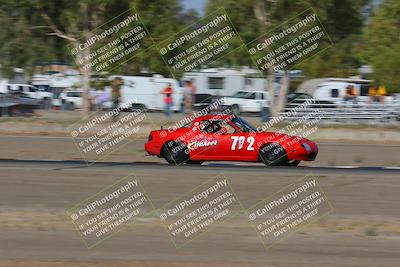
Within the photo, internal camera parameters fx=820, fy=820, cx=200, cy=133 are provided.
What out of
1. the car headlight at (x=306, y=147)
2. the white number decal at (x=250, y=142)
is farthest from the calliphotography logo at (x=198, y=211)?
the car headlight at (x=306, y=147)

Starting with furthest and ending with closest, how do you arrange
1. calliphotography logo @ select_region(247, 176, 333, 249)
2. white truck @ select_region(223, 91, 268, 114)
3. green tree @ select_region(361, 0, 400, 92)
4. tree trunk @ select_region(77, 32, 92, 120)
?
1. green tree @ select_region(361, 0, 400, 92)
2. white truck @ select_region(223, 91, 268, 114)
3. tree trunk @ select_region(77, 32, 92, 120)
4. calliphotography logo @ select_region(247, 176, 333, 249)

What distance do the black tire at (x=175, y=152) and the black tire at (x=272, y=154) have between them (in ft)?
5.60

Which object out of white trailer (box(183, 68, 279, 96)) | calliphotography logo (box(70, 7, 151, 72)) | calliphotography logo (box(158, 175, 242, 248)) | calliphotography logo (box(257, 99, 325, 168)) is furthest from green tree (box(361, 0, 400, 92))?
calliphotography logo (box(158, 175, 242, 248))

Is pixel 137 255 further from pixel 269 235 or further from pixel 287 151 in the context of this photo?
pixel 287 151

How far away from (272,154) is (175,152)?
2176mm

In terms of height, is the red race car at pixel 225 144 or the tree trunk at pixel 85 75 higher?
the tree trunk at pixel 85 75

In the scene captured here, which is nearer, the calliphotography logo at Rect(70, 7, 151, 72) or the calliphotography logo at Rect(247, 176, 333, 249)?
the calliphotography logo at Rect(247, 176, 333, 249)

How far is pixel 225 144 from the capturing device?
18.3 m

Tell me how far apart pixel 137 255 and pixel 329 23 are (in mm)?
22913

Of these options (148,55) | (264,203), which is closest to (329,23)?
(148,55)

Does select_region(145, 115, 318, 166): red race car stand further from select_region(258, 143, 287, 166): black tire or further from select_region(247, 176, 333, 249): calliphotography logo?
select_region(247, 176, 333, 249): calliphotography logo

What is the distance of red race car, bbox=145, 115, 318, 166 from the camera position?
710 inches

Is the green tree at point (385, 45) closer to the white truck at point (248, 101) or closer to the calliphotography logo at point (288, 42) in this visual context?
the white truck at point (248, 101)

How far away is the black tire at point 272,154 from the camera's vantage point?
59.2 ft
